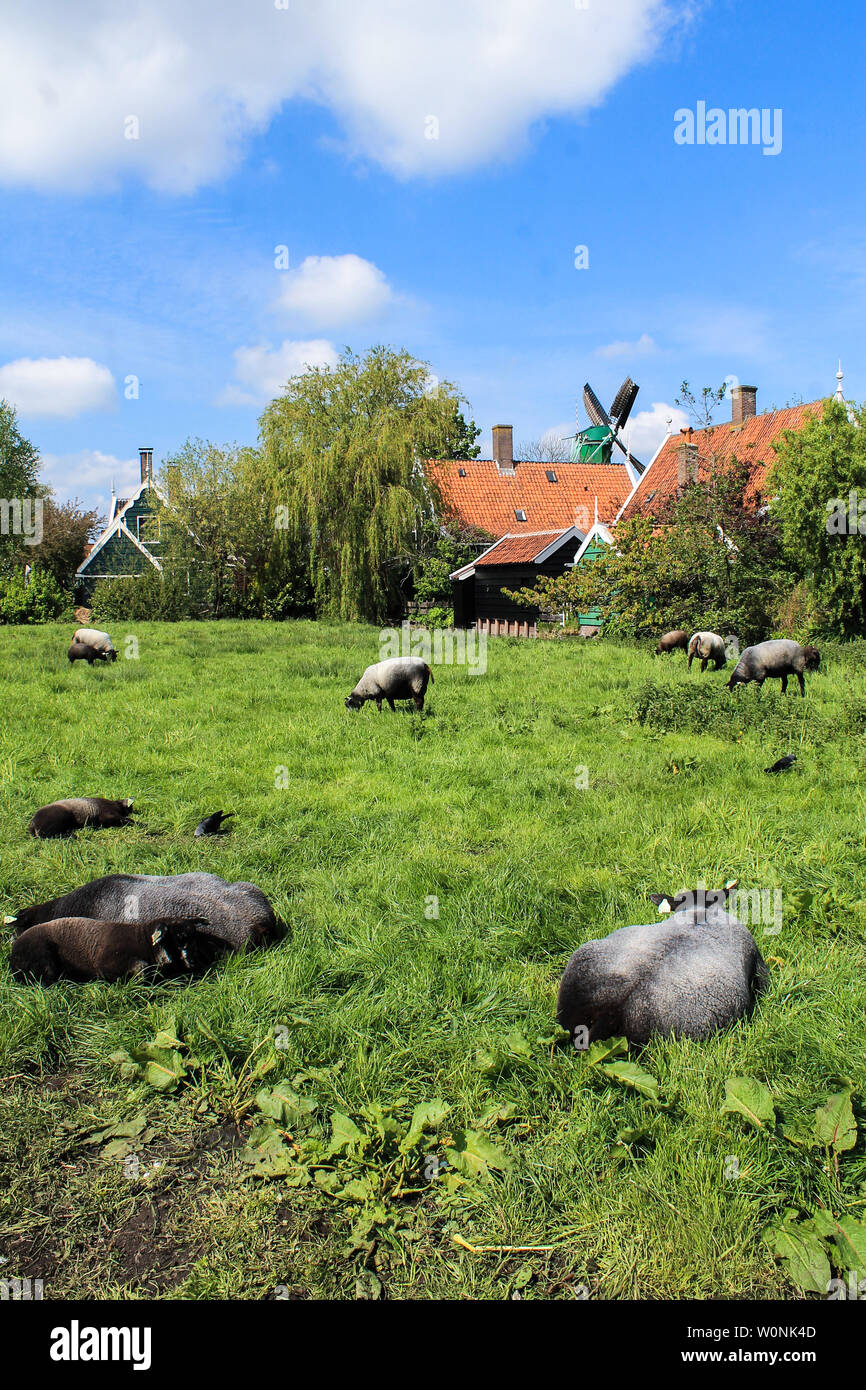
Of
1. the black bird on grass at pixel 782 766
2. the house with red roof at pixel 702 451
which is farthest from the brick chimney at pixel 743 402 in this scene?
the black bird on grass at pixel 782 766

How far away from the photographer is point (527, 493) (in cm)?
4059

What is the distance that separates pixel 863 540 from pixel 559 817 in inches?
603

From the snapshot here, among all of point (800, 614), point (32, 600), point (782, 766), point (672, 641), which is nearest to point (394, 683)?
point (782, 766)

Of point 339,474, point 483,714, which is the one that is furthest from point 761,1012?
point 339,474

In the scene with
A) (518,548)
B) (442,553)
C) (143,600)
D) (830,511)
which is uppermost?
(442,553)

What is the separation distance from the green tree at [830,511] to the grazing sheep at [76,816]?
17387 millimetres

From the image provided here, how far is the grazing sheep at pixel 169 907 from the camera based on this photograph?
188 inches

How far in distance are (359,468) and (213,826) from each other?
2892cm

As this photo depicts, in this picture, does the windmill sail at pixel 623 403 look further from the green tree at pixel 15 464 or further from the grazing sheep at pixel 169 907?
the grazing sheep at pixel 169 907

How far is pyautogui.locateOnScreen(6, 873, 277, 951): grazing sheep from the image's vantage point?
4785 millimetres

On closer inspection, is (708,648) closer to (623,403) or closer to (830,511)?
(830,511)

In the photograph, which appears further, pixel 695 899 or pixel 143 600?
pixel 143 600
